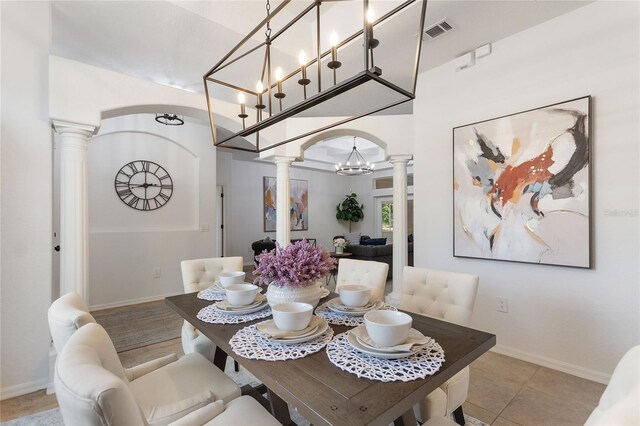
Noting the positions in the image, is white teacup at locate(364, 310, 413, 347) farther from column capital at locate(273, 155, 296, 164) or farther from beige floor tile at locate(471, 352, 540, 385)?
column capital at locate(273, 155, 296, 164)

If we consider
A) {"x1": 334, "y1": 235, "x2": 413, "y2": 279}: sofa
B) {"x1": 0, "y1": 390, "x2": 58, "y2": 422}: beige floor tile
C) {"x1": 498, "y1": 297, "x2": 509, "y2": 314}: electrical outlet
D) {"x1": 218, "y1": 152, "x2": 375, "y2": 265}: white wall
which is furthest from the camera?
{"x1": 218, "y1": 152, "x2": 375, "y2": 265}: white wall

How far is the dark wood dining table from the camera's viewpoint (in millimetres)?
793

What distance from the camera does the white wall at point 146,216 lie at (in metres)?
4.24

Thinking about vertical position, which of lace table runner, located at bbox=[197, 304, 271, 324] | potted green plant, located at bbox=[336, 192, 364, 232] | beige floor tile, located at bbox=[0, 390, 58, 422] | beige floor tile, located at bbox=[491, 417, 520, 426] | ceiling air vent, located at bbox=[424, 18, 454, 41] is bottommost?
beige floor tile, located at bbox=[0, 390, 58, 422]

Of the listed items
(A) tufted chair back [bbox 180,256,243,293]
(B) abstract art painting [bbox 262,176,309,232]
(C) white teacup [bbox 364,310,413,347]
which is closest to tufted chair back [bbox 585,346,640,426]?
(C) white teacup [bbox 364,310,413,347]

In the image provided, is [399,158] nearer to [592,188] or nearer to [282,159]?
[282,159]

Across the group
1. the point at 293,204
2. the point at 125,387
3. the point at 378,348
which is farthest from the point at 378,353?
the point at 293,204

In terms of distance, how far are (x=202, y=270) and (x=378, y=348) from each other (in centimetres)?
171

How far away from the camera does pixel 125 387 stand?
704mm

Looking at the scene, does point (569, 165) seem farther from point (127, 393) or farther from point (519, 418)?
point (127, 393)

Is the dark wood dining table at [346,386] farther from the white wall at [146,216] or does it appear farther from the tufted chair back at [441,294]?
the white wall at [146,216]

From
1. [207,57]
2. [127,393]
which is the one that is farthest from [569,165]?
[207,57]

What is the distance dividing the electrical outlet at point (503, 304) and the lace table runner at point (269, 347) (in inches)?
82.0

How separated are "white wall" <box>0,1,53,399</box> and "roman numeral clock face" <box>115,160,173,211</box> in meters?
2.37
